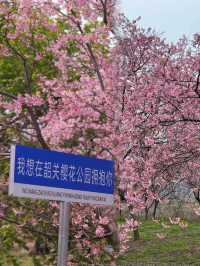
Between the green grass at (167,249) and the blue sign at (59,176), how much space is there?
680cm

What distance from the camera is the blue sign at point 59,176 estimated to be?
133 inches

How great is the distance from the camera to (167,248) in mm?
13734

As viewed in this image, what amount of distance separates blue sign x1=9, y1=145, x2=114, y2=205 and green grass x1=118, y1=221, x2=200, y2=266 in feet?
22.3

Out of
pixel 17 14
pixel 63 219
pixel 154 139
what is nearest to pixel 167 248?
pixel 154 139

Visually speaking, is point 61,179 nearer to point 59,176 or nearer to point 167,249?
point 59,176

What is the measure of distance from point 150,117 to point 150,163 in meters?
0.67

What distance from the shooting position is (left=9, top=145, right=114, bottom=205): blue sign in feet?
11.1

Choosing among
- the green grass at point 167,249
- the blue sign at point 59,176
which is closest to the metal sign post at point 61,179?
the blue sign at point 59,176

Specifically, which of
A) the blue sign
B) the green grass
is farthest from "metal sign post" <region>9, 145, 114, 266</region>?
the green grass

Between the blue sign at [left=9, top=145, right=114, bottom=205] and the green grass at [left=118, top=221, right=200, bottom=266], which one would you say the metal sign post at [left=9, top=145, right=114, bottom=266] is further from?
the green grass at [left=118, top=221, right=200, bottom=266]

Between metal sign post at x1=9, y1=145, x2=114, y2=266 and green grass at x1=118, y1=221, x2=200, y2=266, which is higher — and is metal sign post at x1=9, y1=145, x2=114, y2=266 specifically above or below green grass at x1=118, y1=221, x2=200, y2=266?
above

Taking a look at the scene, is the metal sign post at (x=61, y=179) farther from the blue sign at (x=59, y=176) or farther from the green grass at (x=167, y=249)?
the green grass at (x=167, y=249)

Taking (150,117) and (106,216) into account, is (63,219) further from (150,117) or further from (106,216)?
(150,117)

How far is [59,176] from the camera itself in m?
3.56
